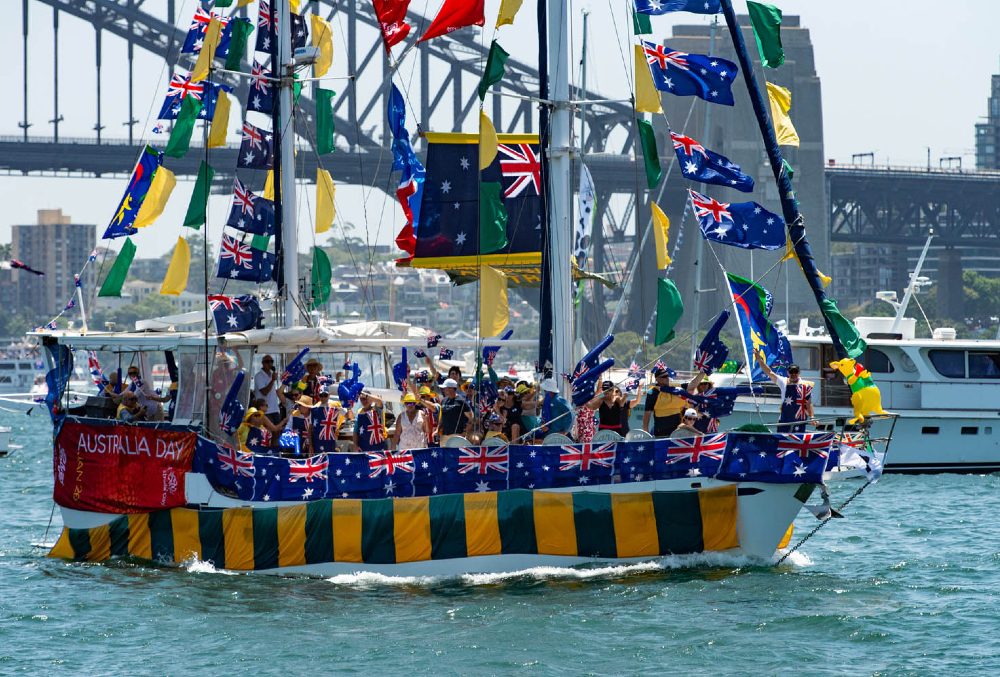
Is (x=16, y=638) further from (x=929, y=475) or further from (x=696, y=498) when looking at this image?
(x=929, y=475)

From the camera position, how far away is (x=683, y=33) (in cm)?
11225

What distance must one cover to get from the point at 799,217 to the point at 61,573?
10.3 meters

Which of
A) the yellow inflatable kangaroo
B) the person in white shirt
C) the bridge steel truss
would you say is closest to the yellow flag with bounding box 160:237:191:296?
the person in white shirt

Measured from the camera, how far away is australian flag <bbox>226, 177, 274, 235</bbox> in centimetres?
2064

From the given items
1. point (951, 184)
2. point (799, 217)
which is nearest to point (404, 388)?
point (799, 217)

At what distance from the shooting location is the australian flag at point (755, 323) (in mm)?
15781

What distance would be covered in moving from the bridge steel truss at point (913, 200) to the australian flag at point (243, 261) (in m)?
86.1

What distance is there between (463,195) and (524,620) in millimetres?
6769

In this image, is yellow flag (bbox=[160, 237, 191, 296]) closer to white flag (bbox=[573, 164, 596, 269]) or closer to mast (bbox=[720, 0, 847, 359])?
white flag (bbox=[573, 164, 596, 269])

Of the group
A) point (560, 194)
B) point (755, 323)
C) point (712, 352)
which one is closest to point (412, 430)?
point (560, 194)

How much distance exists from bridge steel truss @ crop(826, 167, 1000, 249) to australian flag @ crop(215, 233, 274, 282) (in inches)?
3391

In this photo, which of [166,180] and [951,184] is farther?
[951,184]

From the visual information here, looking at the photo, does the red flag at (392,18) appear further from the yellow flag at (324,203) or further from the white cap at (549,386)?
the white cap at (549,386)

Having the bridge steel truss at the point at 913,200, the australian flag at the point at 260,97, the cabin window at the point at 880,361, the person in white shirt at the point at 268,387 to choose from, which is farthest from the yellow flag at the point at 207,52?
the bridge steel truss at the point at 913,200
